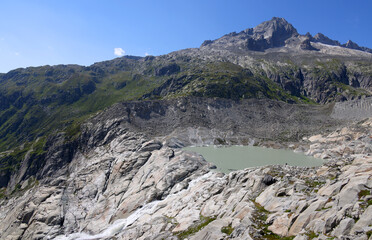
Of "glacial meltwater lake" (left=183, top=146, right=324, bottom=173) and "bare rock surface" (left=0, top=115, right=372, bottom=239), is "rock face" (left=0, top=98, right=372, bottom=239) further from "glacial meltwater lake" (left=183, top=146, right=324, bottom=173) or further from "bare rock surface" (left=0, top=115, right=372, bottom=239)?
"glacial meltwater lake" (left=183, top=146, right=324, bottom=173)

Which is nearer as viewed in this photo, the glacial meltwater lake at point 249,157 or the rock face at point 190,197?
the rock face at point 190,197

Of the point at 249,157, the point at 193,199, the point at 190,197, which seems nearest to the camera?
the point at 193,199

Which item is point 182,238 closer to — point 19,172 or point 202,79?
point 19,172

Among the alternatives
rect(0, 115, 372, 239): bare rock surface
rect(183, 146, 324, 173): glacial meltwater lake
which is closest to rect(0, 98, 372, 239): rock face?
rect(0, 115, 372, 239): bare rock surface

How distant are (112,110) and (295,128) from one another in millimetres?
83408

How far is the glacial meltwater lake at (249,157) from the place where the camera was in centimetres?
5898

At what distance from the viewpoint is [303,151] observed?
73.1m

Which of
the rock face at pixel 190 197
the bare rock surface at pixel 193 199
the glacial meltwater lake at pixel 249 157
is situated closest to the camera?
the bare rock surface at pixel 193 199

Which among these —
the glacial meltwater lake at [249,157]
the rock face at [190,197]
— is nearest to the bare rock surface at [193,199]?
the rock face at [190,197]

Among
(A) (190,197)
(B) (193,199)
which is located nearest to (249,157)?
(A) (190,197)

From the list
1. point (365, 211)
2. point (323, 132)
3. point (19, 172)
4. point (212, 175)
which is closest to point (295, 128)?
point (323, 132)

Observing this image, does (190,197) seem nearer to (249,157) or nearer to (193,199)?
(193,199)

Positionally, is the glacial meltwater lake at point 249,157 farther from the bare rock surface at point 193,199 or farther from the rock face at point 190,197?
the bare rock surface at point 193,199

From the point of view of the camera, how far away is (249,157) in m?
68.6
